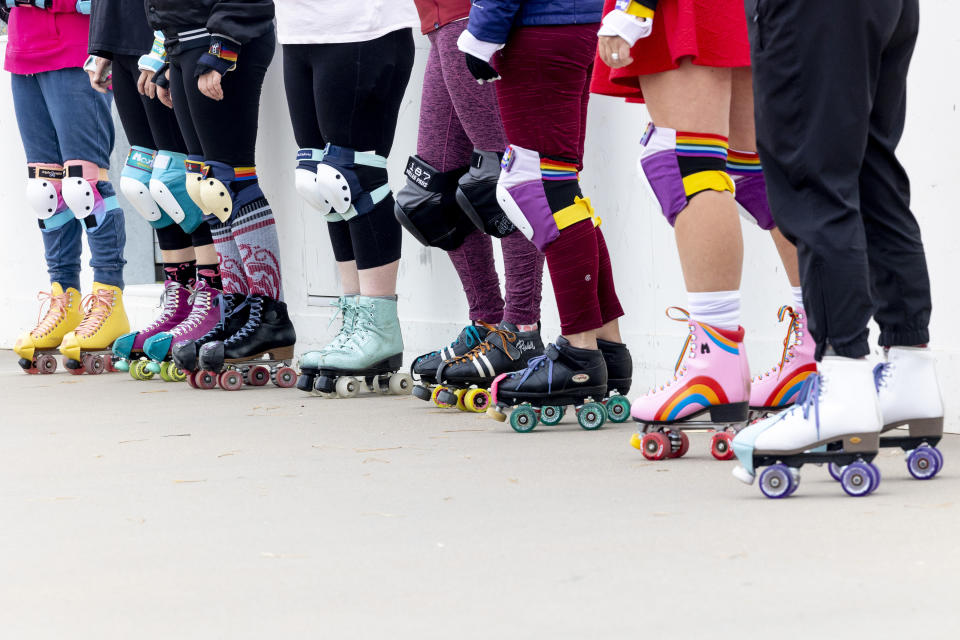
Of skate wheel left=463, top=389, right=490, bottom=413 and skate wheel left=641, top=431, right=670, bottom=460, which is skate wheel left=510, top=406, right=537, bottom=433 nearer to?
skate wheel left=463, top=389, right=490, bottom=413

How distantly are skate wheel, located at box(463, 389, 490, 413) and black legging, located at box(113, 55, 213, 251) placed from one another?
Result: 5.78 feet

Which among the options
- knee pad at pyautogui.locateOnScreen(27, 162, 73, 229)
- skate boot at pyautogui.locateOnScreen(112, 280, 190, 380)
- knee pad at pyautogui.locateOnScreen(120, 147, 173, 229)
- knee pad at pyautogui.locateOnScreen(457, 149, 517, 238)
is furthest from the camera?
knee pad at pyautogui.locateOnScreen(27, 162, 73, 229)

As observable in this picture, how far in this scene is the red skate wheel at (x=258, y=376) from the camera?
4840mm

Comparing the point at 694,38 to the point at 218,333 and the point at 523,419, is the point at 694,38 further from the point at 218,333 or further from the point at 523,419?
the point at 218,333

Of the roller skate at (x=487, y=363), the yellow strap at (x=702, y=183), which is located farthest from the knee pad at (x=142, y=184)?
the yellow strap at (x=702, y=183)

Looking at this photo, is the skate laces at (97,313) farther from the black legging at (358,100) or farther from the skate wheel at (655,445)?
the skate wheel at (655,445)

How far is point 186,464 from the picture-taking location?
9.93 feet

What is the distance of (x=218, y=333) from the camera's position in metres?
4.79

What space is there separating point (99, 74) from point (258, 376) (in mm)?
1333

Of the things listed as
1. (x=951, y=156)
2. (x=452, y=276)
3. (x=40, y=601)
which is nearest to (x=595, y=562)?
(x=40, y=601)

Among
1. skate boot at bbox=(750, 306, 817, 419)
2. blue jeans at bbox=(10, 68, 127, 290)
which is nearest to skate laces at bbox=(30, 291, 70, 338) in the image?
blue jeans at bbox=(10, 68, 127, 290)

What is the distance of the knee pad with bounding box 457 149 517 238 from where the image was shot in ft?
11.9

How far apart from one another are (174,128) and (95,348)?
1.01 m

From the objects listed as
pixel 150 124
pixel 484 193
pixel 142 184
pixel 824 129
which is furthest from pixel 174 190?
pixel 824 129
